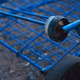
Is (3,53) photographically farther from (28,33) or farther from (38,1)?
(38,1)

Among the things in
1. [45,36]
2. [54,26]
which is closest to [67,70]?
[54,26]

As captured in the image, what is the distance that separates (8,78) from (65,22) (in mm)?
994

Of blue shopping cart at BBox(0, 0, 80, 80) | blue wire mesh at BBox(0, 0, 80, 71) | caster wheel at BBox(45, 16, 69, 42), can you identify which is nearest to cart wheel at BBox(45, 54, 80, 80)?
blue shopping cart at BBox(0, 0, 80, 80)

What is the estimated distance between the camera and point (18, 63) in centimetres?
201

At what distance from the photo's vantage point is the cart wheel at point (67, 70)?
1201 mm

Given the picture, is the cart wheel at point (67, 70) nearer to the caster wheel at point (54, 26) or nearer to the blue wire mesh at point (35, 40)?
the caster wheel at point (54, 26)

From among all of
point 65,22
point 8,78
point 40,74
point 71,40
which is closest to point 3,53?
point 8,78

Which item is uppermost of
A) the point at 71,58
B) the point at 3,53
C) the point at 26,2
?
the point at 71,58

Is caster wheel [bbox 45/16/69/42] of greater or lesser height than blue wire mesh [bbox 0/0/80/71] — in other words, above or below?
above

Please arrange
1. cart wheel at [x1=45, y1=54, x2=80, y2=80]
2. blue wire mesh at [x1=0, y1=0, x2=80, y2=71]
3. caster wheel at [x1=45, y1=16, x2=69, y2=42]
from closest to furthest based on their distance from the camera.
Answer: caster wheel at [x1=45, y1=16, x2=69, y2=42]
cart wheel at [x1=45, y1=54, x2=80, y2=80]
blue wire mesh at [x1=0, y1=0, x2=80, y2=71]

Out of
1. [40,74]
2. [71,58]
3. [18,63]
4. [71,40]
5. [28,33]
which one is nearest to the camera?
[71,58]

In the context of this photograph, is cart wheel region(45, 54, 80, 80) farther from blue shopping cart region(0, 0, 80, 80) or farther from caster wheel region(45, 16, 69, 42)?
caster wheel region(45, 16, 69, 42)

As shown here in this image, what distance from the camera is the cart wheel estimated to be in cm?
120

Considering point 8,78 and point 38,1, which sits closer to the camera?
point 8,78
